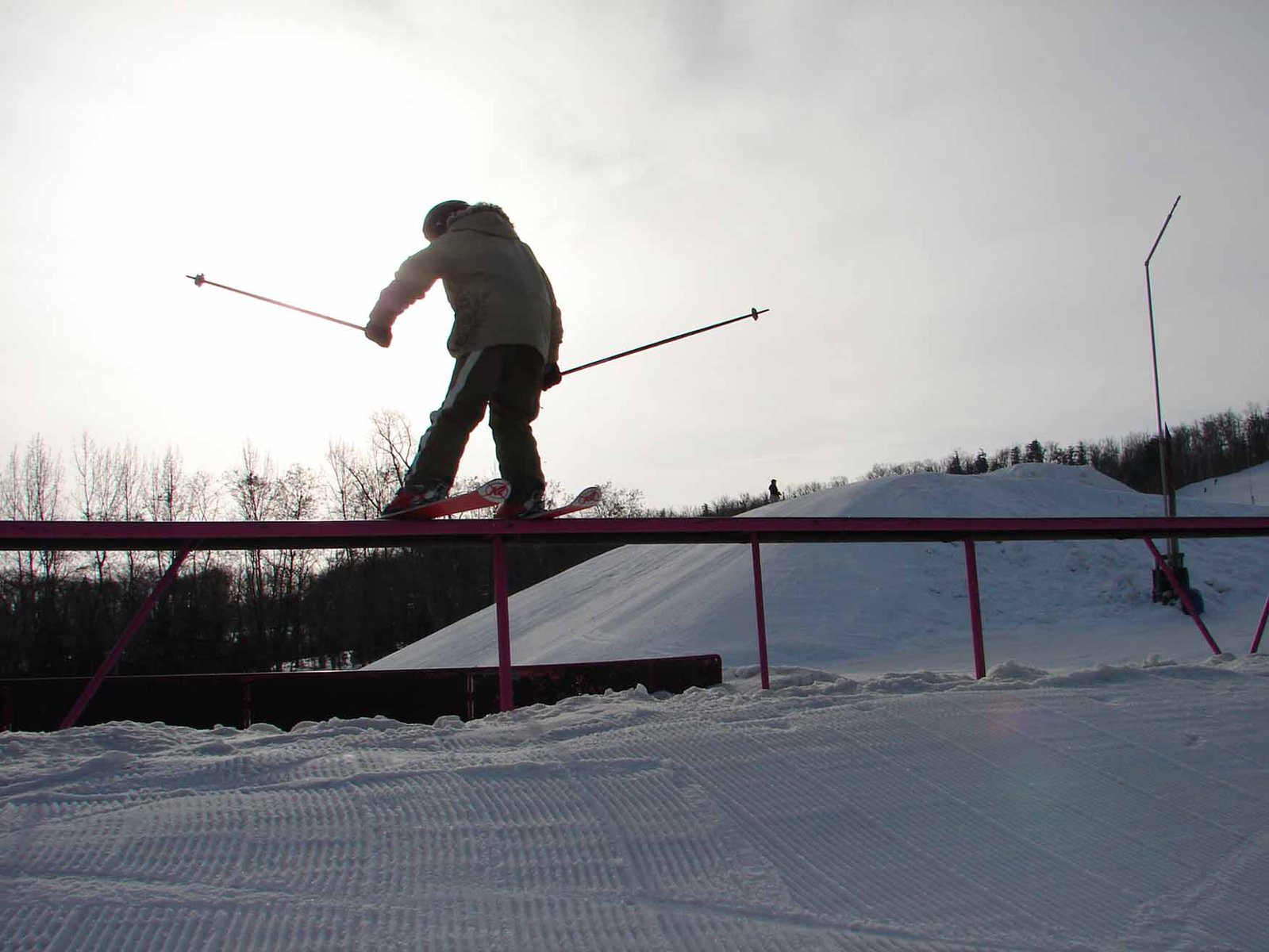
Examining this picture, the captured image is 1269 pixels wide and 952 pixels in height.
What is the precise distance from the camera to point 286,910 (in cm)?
173

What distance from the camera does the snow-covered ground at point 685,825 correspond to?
1.75 meters

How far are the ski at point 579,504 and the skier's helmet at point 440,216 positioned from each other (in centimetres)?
165

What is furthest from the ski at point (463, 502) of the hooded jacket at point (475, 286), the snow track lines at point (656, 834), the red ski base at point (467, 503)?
the snow track lines at point (656, 834)

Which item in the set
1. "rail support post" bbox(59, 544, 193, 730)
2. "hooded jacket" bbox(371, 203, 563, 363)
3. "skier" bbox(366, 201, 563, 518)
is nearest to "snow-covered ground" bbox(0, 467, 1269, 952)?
"rail support post" bbox(59, 544, 193, 730)

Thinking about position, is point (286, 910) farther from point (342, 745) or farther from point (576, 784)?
point (342, 745)

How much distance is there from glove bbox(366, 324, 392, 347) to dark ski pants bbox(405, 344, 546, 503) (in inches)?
14.7

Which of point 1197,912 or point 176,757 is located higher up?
point 176,757

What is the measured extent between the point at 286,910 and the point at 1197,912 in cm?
190

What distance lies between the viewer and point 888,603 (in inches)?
606

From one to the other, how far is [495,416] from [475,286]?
0.69 meters

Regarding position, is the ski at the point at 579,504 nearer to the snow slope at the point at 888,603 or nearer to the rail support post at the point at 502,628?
the rail support post at the point at 502,628

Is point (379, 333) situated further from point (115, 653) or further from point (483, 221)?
point (115, 653)

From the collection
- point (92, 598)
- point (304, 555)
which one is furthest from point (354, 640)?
point (92, 598)

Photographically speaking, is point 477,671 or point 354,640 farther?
point 354,640
